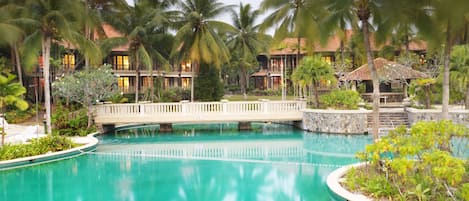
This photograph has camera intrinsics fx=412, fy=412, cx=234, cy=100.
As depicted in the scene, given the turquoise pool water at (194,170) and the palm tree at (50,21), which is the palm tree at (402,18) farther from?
the palm tree at (50,21)

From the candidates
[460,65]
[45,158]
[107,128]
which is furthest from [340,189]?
[107,128]

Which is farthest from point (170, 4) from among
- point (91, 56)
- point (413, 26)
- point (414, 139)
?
point (414, 139)

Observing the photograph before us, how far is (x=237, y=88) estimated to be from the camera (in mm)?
48344

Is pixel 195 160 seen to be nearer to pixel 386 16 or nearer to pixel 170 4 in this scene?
pixel 386 16

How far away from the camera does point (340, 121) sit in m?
19.5

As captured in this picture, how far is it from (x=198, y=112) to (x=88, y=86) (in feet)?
18.1

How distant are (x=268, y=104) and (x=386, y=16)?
1081 centimetres

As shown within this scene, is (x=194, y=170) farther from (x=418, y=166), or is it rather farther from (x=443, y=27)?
(x=443, y=27)

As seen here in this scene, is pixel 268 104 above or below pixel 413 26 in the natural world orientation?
below

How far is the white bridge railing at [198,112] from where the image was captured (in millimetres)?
21188

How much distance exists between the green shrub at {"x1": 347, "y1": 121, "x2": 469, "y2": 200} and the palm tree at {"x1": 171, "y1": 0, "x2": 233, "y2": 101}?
1759 cm

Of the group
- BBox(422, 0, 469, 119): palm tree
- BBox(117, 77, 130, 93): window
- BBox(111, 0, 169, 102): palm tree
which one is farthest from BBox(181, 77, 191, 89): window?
BBox(422, 0, 469, 119): palm tree

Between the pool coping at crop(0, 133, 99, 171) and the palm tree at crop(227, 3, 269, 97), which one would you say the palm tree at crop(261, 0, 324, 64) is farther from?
the palm tree at crop(227, 3, 269, 97)

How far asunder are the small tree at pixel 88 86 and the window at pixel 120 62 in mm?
19154
